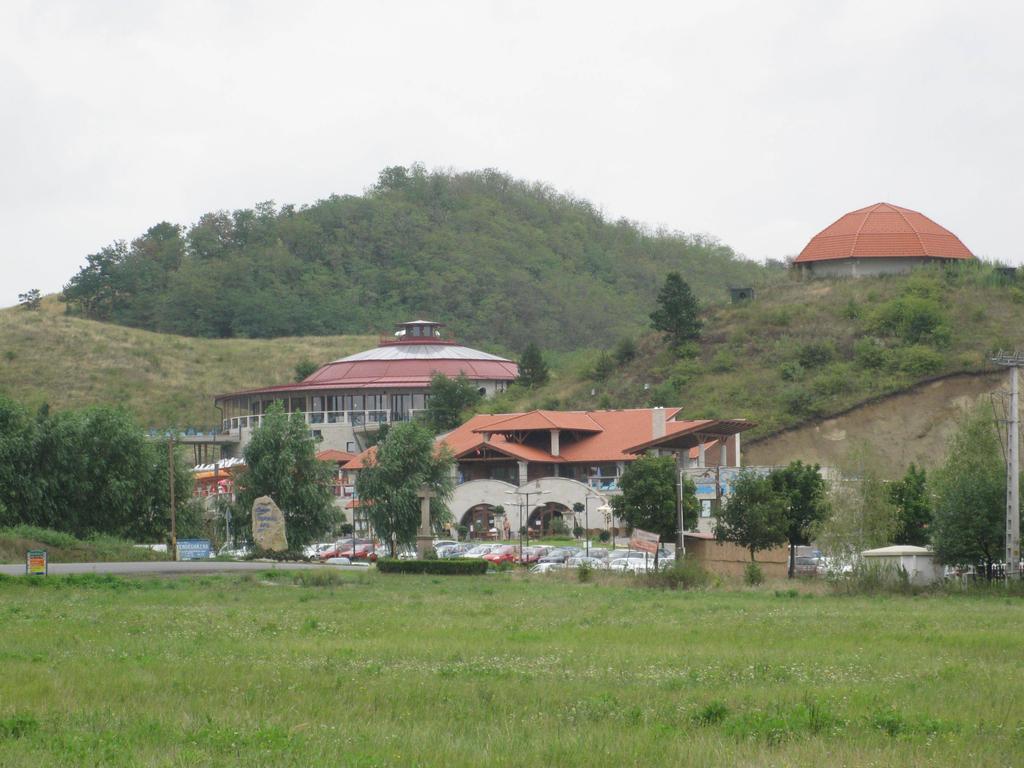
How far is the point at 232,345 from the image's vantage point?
141625mm

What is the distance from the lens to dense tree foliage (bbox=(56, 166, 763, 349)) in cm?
15975

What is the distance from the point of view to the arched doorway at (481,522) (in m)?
78.9

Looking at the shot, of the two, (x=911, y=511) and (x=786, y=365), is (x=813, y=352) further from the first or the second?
(x=911, y=511)

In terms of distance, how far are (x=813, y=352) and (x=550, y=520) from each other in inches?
970

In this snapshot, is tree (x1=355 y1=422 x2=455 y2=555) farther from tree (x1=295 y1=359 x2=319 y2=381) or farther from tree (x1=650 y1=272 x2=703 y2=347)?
tree (x1=295 y1=359 x2=319 y2=381)

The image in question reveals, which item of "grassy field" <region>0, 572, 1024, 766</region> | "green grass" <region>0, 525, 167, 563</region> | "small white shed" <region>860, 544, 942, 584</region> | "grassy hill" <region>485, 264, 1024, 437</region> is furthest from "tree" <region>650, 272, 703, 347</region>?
"grassy field" <region>0, 572, 1024, 766</region>

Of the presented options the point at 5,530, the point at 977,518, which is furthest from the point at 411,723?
the point at 5,530

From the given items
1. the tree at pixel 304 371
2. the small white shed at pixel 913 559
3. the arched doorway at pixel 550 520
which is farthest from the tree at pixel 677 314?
the small white shed at pixel 913 559

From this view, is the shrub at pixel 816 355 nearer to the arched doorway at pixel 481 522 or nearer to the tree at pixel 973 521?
the arched doorway at pixel 481 522

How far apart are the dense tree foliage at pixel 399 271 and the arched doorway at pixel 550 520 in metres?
76.0

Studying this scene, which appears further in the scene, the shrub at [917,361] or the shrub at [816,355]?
the shrub at [816,355]

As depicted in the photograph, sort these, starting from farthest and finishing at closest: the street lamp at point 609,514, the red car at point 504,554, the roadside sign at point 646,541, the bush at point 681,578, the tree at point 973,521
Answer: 1. the street lamp at point 609,514
2. the red car at point 504,554
3. the roadside sign at point 646,541
4. the bush at point 681,578
5. the tree at point 973,521

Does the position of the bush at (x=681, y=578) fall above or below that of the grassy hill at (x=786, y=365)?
below

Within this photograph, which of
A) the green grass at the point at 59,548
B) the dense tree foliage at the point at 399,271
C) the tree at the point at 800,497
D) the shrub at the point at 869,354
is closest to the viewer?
the green grass at the point at 59,548
